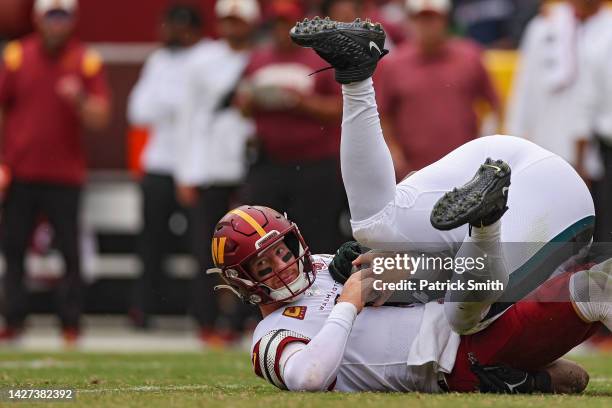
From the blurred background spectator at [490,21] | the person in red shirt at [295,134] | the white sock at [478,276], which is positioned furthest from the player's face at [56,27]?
the white sock at [478,276]

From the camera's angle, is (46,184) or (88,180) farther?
(88,180)

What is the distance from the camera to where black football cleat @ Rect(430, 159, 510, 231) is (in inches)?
192

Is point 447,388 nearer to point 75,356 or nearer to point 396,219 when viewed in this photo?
point 396,219

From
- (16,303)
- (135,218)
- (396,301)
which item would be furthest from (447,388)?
(135,218)

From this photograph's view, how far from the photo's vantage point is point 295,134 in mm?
9680

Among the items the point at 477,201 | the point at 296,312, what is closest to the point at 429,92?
the point at 296,312

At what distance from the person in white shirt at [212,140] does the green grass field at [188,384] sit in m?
1.11

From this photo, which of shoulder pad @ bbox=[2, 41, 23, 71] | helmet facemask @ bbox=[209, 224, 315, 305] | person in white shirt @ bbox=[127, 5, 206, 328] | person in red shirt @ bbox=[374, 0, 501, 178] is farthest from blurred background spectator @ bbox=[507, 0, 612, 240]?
helmet facemask @ bbox=[209, 224, 315, 305]

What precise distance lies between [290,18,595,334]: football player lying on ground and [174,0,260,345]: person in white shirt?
4.47m

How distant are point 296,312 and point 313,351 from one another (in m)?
0.33

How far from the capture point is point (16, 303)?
10008mm

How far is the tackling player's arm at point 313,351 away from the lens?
17.0 ft

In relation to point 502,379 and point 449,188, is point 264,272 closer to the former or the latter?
point 449,188

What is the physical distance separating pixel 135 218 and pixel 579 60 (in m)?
3.90
